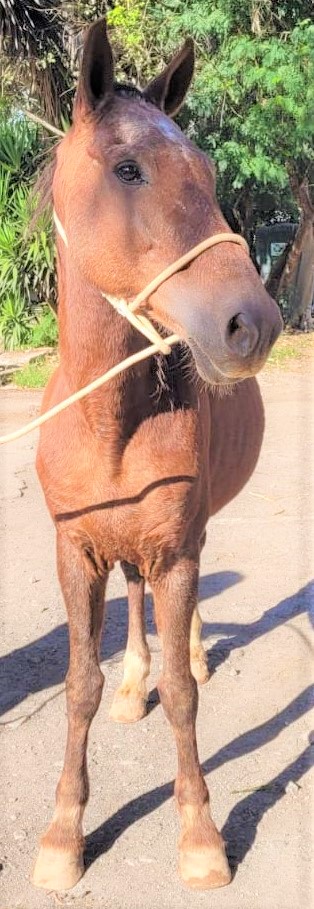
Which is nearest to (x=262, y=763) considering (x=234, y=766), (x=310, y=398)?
(x=234, y=766)

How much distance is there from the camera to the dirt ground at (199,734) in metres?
2.79

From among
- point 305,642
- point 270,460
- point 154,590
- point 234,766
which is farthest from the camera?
point 270,460

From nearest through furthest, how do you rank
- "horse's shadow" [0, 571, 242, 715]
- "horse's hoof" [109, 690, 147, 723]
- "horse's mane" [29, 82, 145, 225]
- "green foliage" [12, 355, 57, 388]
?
"horse's mane" [29, 82, 145, 225] → "horse's hoof" [109, 690, 147, 723] → "horse's shadow" [0, 571, 242, 715] → "green foliage" [12, 355, 57, 388]

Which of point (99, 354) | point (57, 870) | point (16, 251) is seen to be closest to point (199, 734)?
point (57, 870)

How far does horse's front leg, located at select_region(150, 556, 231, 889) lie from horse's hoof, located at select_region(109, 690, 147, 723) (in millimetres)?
919

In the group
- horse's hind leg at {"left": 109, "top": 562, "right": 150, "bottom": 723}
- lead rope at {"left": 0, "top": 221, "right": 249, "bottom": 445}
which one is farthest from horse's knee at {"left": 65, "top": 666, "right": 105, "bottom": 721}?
horse's hind leg at {"left": 109, "top": 562, "right": 150, "bottom": 723}

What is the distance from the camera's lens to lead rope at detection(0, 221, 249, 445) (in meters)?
2.10

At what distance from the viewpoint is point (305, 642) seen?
14.4ft

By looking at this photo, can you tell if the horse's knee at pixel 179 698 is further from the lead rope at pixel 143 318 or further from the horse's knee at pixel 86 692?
the lead rope at pixel 143 318

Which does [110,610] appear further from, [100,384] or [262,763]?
[100,384]

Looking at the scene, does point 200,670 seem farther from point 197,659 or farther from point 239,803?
point 239,803

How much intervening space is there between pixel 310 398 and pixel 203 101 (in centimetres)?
372

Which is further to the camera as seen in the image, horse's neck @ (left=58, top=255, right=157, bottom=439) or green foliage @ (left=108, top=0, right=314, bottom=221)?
green foliage @ (left=108, top=0, right=314, bottom=221)

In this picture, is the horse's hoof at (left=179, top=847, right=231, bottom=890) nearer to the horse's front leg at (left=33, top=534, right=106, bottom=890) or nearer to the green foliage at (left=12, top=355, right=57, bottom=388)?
the horse's front leg at (left=33, top=534, right=106, bottom=890)
